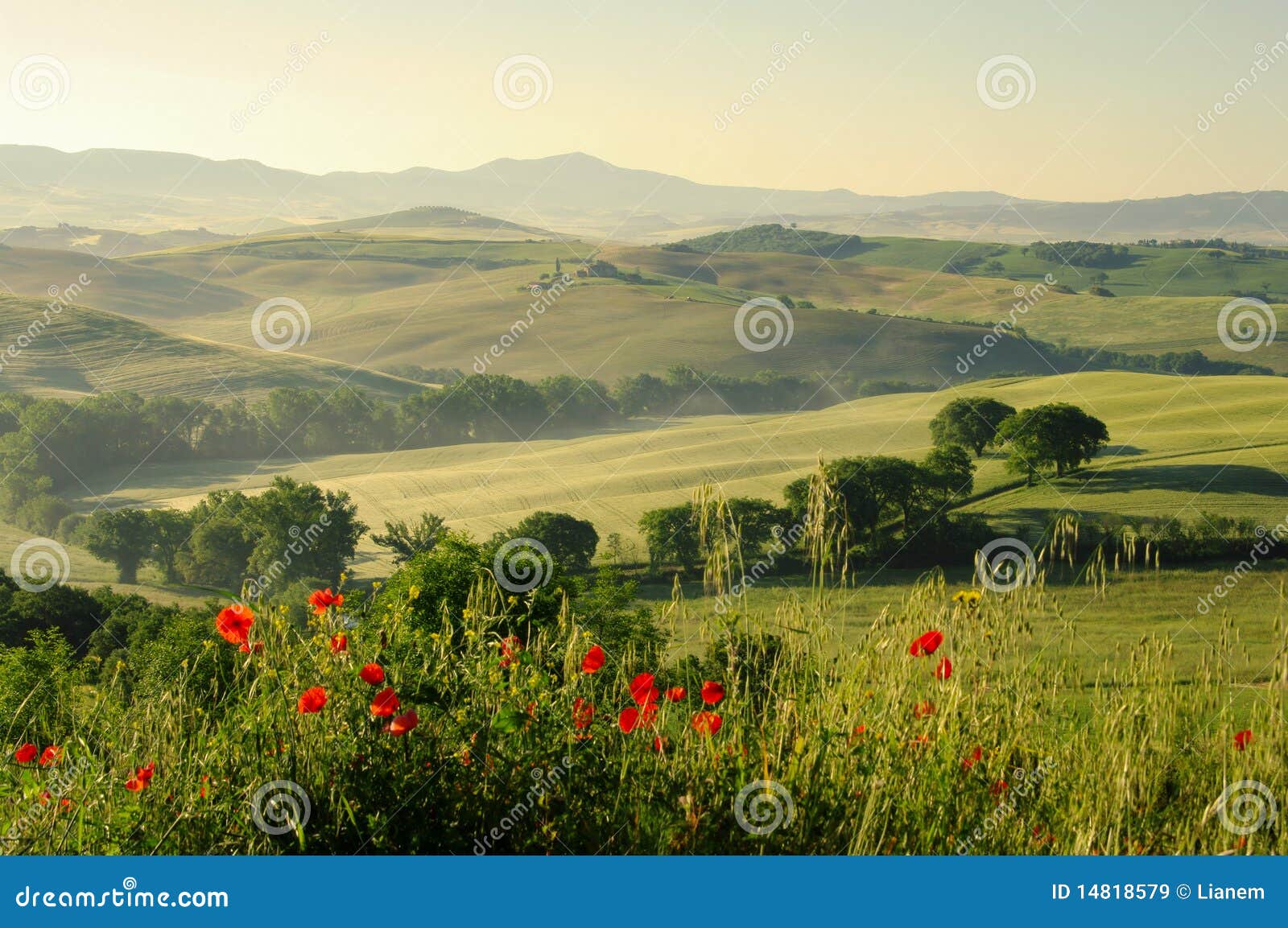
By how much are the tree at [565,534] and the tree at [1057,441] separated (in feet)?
70.0

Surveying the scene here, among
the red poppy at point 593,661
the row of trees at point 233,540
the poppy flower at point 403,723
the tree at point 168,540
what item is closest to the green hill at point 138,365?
the tree at point 168,540

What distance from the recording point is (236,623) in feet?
13.9

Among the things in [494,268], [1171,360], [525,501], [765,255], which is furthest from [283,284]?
[1171,360]

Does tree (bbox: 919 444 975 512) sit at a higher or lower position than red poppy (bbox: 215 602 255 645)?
higher

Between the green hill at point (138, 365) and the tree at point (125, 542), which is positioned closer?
the tree at point (125, 542)

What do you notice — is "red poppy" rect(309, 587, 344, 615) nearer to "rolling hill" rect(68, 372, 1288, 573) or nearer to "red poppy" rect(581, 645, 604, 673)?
"red poppy" rect(581, 645, 604, 673)

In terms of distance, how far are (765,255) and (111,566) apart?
322 feet

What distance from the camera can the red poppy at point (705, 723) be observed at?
12.8 ft

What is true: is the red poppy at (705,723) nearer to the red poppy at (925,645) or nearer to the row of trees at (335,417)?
the red poppy at (925,645)

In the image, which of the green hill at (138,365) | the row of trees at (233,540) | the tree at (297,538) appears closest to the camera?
the tree at (297,538)

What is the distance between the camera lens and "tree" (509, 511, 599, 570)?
3928 cm

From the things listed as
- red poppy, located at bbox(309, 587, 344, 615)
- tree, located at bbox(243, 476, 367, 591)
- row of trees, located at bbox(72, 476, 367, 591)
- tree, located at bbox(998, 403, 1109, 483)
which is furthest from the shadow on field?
red poppy, located at bbox(309, 587, 344, 615)

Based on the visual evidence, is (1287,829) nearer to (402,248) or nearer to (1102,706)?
(1102,706)

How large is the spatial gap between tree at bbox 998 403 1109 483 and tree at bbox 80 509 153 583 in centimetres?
4126
